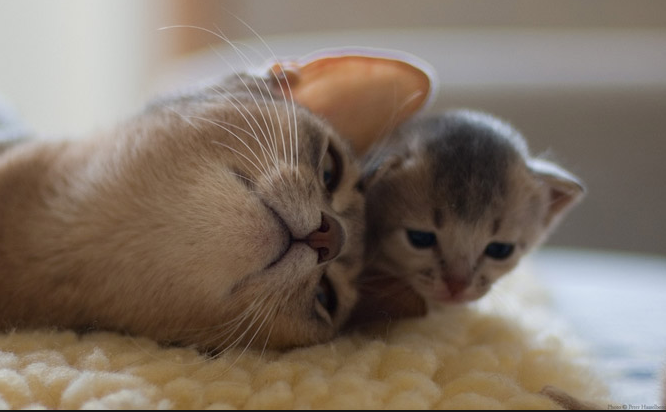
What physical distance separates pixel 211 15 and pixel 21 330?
10.6 feet

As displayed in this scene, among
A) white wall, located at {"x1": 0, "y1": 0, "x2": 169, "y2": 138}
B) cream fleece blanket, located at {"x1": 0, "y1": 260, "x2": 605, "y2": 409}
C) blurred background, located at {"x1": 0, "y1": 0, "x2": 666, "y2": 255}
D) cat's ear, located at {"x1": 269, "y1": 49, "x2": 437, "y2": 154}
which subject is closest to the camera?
cream fleece blanket, located at {"x1": 0, "y1": 260, "x2": 605, "y2": 409}

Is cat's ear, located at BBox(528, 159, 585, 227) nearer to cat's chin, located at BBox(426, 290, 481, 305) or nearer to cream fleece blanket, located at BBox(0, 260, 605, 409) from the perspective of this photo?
cat's chin, located at BBox(426, 290, 481, 305)

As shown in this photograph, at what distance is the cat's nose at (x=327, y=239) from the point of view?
1.08 m

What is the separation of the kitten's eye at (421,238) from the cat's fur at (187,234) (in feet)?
0.89


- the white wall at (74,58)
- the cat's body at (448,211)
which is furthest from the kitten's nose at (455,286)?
the white wall at (74,58)

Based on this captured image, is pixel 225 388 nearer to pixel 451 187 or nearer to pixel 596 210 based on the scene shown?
pixel 451 187

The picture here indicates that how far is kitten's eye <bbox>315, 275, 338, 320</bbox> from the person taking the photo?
1.20 meters

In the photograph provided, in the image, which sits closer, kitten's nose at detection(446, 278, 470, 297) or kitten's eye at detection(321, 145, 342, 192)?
kitten's eye at detection(321, 145, 342, 192)

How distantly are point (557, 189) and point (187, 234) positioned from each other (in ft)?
3.27

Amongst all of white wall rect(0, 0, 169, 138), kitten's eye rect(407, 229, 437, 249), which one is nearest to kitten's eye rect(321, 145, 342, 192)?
kitten's eye rect(407, 229, 437, 249)

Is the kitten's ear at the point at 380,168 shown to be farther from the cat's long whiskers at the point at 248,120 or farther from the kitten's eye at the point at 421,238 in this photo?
the cat's long whiskers at the point at 248,120

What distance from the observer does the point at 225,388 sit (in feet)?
2.80

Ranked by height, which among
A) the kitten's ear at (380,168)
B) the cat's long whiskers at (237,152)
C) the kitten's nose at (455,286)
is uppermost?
the cat's long whiskers at (237,152)

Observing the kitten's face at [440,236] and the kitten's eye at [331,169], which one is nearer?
the kitten's eye at [331,169]
